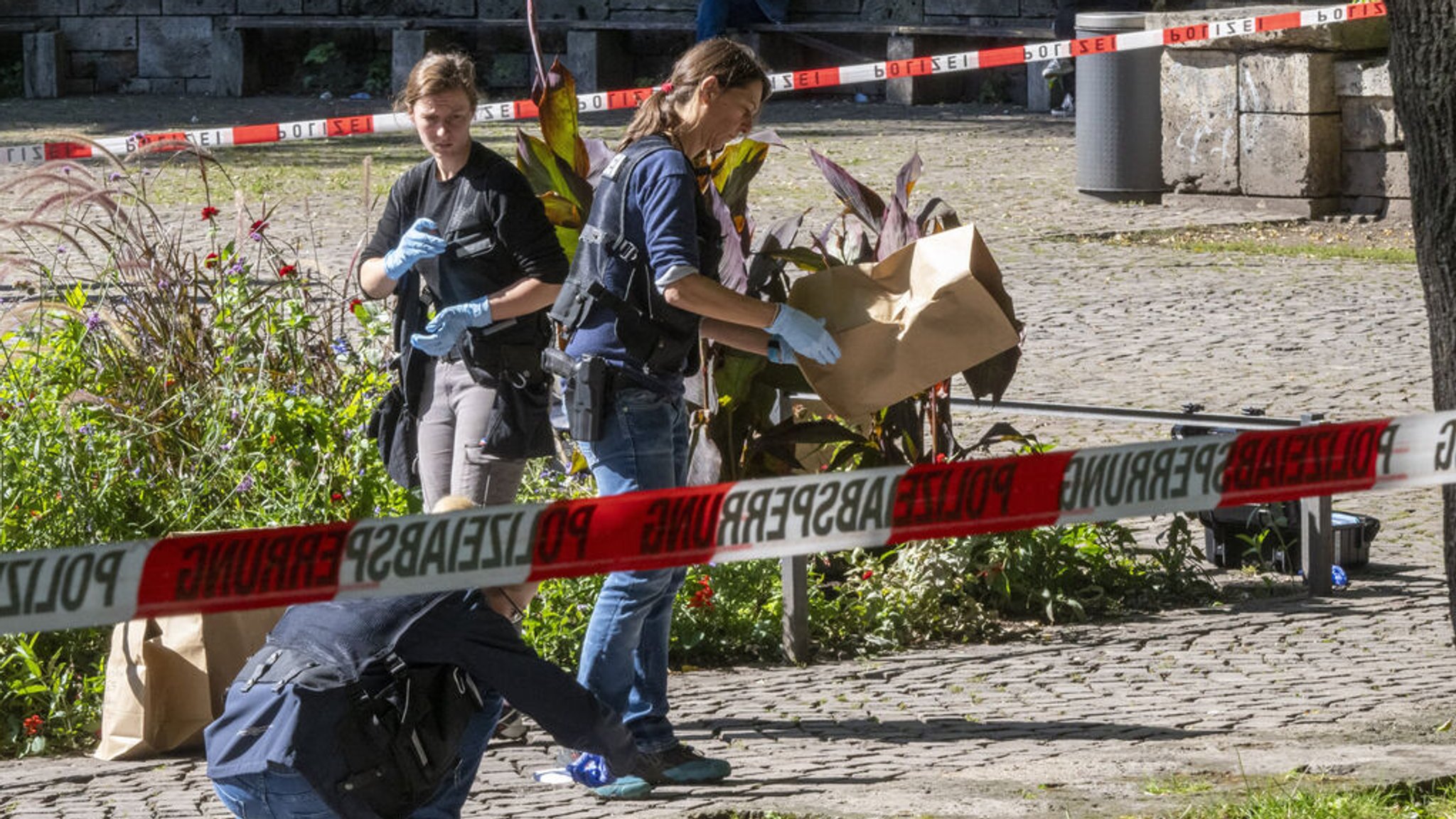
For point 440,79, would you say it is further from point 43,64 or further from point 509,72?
point 43,64

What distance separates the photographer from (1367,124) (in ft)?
46.4

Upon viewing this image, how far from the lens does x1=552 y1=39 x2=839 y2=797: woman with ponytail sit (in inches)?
183

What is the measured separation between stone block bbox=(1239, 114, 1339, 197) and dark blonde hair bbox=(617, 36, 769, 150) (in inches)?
396

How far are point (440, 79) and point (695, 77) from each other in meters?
0.80

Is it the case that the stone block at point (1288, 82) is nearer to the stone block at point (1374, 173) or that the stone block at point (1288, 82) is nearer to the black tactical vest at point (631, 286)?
the stone block at point (1374, 173)

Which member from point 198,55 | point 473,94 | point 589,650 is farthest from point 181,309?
point 198,55

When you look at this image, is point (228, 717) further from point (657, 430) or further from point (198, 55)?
point (198, 55)

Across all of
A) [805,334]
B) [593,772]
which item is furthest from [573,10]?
[593,772]

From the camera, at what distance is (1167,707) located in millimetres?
5508

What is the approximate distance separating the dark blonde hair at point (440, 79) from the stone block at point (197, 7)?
70.8 ft

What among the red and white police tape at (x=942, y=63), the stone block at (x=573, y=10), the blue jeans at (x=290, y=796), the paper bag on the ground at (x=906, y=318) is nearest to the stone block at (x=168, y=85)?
the stone block at (x=573, y=10)

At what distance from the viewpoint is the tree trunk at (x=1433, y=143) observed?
430 centimetres

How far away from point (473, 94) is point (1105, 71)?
33.3 ft

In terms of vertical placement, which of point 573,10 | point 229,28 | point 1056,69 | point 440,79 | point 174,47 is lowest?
point 440,79
